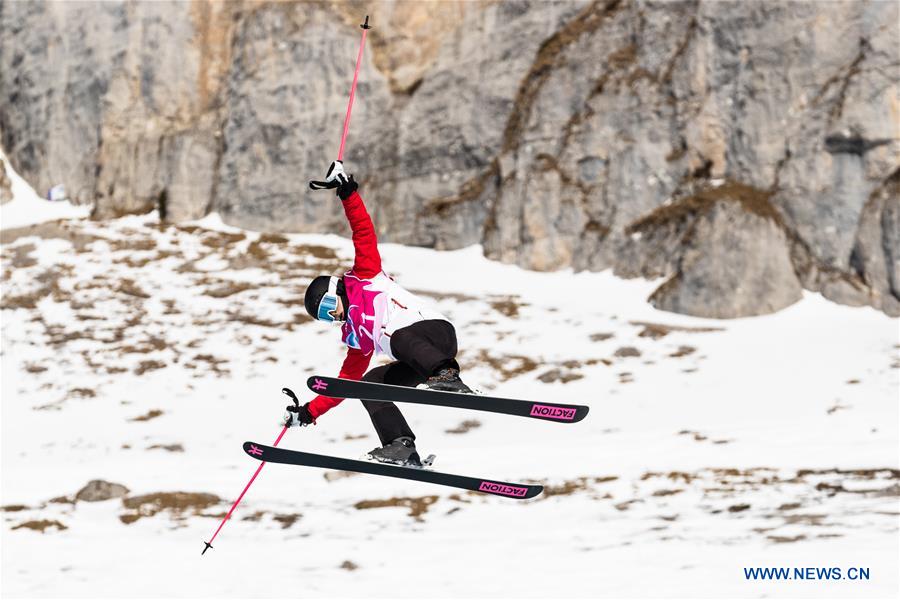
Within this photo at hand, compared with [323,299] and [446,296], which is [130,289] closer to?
[446,296]

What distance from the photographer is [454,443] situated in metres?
17.6

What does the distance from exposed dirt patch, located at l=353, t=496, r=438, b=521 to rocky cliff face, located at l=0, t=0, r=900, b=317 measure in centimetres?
1227

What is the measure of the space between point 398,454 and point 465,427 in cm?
1066

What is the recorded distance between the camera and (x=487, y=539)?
13062mm

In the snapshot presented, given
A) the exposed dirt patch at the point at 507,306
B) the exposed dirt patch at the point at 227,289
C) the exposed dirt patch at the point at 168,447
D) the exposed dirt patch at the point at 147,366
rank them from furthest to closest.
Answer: the exposed dirt patch at the point at 227,289 < the exposed dirt patch at the point at 507,306 < the exposed dirt patch at the point at 147,366 < the exposed dirt patch at the point at 168,447

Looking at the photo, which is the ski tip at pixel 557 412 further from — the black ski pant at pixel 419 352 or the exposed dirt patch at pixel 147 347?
the exposed dirt patch at pixel 147 347

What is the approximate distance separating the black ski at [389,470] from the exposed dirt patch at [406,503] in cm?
617

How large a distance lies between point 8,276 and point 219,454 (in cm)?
1331

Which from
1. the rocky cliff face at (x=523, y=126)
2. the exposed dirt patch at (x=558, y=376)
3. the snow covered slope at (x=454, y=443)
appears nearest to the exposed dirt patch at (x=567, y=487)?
the snow covered slope at (x=454, y=443)

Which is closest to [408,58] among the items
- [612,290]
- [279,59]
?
[279,59]

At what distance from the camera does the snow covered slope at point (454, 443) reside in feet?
39.4

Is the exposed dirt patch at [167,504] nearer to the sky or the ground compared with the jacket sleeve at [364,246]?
nearer to the ground

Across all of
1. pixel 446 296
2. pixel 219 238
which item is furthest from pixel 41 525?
pixel 219 238

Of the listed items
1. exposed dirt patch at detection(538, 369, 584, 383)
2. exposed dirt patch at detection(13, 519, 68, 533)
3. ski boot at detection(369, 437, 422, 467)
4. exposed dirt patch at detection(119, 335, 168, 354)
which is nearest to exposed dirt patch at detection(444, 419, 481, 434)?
exposed dirt patch at detection(538, 369, 584, 383)
